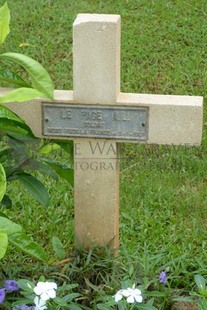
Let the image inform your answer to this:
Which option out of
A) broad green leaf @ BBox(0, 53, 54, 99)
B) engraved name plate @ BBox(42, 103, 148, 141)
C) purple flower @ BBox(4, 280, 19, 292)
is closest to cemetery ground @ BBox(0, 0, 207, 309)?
purple flower @ BBox(4, 280, 19, 292)

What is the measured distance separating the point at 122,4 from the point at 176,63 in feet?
3.49

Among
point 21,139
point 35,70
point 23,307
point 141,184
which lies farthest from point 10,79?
point 141,184

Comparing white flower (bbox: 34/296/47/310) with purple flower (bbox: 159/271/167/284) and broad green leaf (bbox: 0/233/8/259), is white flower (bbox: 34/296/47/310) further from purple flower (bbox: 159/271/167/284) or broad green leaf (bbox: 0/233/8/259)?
purple flower (bbox: 159/271/167/284)

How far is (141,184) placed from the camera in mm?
4609

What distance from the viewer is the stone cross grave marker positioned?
323 centimetres

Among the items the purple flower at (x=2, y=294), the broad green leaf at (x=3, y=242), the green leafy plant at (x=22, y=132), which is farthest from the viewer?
the green leafy plant at (x=22, y=132)

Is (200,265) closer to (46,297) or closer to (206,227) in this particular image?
(206,227)

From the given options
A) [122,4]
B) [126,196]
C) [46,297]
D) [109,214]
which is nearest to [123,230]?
[126,196]

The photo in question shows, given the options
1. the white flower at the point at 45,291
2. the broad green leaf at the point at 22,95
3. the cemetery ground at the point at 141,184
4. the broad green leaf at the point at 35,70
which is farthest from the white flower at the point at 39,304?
the broad green leaf at the point at 35,70

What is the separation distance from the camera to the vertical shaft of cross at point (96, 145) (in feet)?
10.5

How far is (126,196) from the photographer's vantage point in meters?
4.50

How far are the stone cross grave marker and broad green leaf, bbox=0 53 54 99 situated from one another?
0.40 feet

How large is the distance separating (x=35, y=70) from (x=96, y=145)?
41cm

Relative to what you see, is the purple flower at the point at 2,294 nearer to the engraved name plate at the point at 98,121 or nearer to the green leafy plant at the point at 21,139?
the green leafy plant at the point at 21,139
